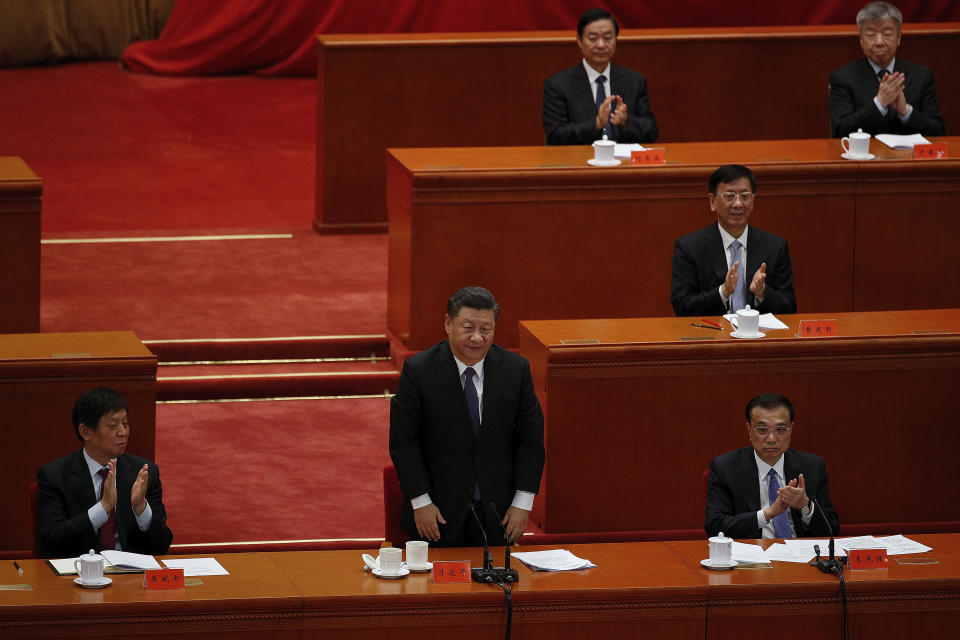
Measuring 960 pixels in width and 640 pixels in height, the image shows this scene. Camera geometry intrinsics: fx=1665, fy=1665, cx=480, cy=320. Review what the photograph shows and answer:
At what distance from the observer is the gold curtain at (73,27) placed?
9.63 metres

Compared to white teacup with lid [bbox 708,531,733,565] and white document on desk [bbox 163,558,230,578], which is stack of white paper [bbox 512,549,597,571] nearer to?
white teacup with lid [bbox 708,531,733,565]

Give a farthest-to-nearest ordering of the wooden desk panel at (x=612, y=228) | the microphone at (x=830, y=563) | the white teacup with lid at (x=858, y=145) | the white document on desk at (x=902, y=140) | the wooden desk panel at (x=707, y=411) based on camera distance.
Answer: the white document on desk at (x=902, y=140) < the white teacup with lid at (x=858, y=145) < the wooden desk panel at (x=612, y=228) < the wooden desk panel at (x=707, y=411) < the microphone at (x=830, y=563)

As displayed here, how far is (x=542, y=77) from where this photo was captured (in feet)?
23.8

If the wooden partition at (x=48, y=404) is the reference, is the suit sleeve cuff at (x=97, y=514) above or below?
below

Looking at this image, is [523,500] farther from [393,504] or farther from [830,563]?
[830,563]

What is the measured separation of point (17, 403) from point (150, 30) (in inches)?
232

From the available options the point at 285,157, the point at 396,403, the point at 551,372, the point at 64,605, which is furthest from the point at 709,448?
the point at 285,157

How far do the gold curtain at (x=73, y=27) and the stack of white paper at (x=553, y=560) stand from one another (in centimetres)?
679

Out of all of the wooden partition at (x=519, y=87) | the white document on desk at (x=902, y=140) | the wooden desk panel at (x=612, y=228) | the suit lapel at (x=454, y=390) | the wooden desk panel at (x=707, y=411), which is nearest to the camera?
the suit lapel at (x=454, y=390)

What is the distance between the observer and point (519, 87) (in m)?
7.23

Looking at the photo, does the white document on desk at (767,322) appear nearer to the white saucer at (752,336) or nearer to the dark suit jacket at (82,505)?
the white saucer at (752,336)

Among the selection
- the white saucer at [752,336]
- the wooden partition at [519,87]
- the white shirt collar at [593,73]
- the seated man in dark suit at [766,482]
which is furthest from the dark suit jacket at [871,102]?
the seated man in dark suit at [766,482]

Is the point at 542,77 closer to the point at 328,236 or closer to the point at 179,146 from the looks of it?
the point at 328,236

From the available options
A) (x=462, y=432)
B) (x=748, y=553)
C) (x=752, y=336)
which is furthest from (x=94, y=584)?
(x=752, y=336)
